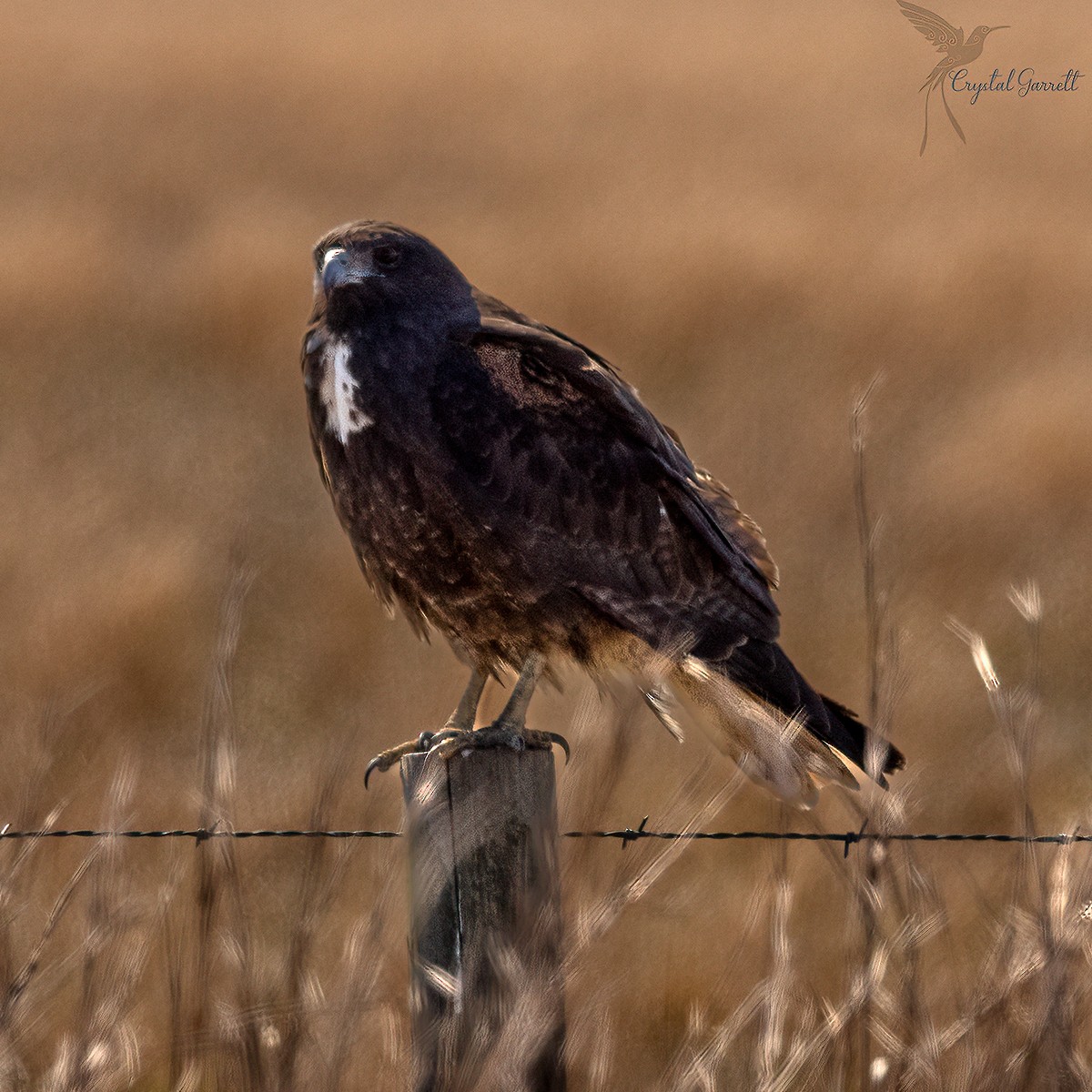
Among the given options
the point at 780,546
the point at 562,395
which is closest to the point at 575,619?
the point at 562,395

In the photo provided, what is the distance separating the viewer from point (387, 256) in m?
3.46

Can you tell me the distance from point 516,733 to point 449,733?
16 centimetres

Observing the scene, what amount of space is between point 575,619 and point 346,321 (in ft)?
2.58

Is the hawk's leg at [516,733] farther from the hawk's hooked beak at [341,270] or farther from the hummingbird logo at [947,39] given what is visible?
the hummingbird logo at [947,39]

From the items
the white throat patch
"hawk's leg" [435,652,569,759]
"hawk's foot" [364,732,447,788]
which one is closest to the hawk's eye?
the white throat patch

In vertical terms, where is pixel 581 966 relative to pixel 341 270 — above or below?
below

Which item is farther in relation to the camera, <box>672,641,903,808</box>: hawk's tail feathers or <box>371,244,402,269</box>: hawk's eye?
<box>371,244,402,269</box>: hawk's eye

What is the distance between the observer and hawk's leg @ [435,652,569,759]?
10.4 ft

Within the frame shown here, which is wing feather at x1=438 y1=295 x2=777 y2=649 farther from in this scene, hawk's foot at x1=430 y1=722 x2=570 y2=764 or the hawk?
hawk's foot at x1=430 y1=722 x2=570 y2=764

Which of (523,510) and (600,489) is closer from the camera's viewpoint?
(523,510)

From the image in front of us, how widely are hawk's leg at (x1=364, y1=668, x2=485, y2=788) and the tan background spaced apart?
15.3 inches

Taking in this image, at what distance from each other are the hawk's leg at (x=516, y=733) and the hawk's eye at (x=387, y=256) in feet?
2.87

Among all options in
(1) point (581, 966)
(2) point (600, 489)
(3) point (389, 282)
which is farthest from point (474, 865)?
(3) point (389, 282)

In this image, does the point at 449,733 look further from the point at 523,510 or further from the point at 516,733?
the point at 523,510
